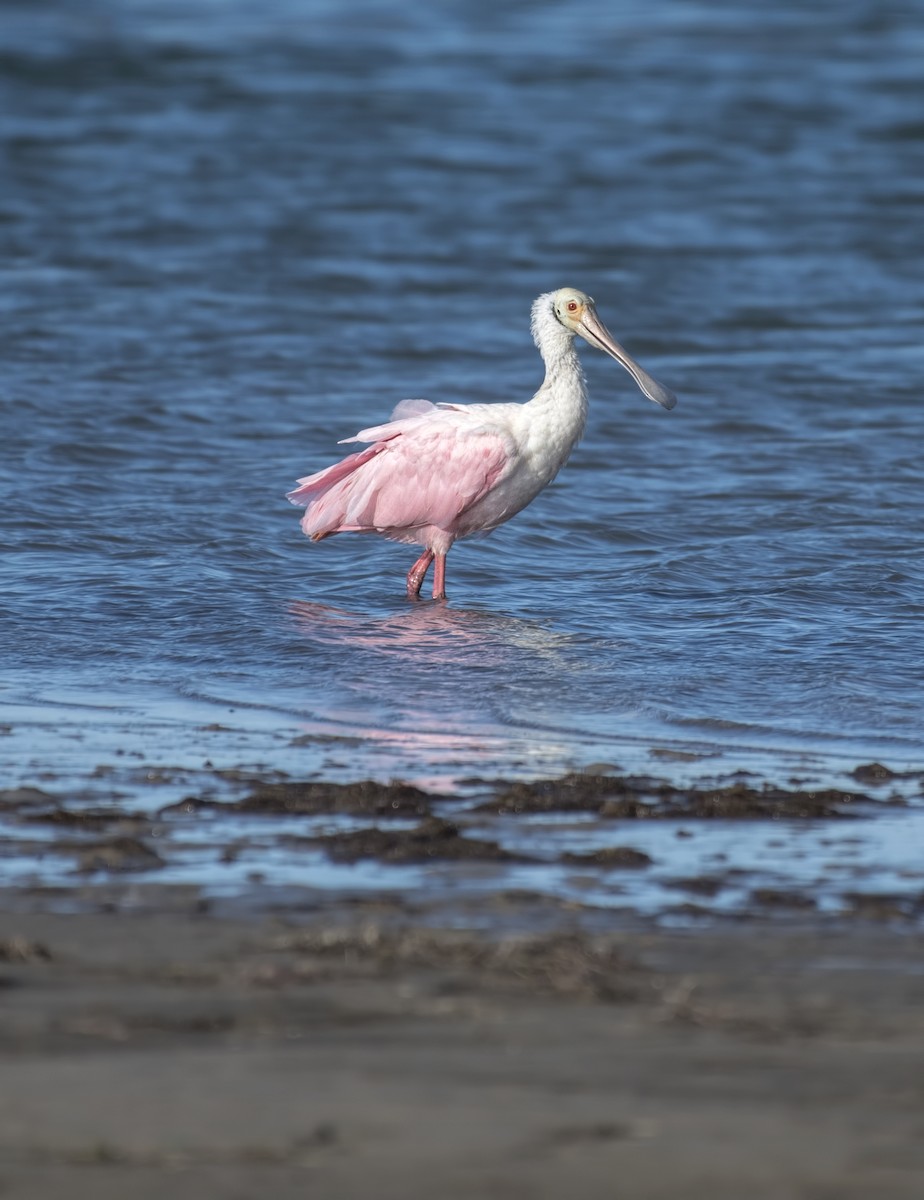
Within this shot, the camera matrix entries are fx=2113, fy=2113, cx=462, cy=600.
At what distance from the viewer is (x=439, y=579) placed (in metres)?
10.1

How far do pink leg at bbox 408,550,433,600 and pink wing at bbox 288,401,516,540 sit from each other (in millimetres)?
180

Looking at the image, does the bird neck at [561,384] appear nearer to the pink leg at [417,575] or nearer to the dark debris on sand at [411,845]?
the pink leg at [417,575]

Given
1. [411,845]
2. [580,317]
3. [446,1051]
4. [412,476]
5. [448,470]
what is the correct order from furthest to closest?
[580,317] < [412,476] < [448,470] < [411,845] < [446,1051]

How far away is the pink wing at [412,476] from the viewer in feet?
32.7

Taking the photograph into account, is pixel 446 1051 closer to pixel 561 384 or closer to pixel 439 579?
pixel 439 579

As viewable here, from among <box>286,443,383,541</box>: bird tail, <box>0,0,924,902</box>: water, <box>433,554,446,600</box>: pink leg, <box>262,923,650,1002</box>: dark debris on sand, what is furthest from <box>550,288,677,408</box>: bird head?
<box>262,923,650,1002</box>: dark debris on sand

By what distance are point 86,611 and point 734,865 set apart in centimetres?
463

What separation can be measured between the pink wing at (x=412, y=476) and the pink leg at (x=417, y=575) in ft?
0.59

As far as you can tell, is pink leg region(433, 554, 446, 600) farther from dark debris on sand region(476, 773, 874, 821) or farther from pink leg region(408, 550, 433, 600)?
dark debris on sand region(476, 773, 874, 821)

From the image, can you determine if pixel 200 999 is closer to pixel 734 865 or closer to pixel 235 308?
pixel 734 865

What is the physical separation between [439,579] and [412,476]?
52cm

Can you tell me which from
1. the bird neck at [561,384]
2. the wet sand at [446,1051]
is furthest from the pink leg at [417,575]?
the wet sand at [446,1051]

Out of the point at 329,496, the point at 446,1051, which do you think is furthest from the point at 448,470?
the point at 446,1051

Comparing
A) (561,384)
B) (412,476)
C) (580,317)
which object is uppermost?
(580,317)
